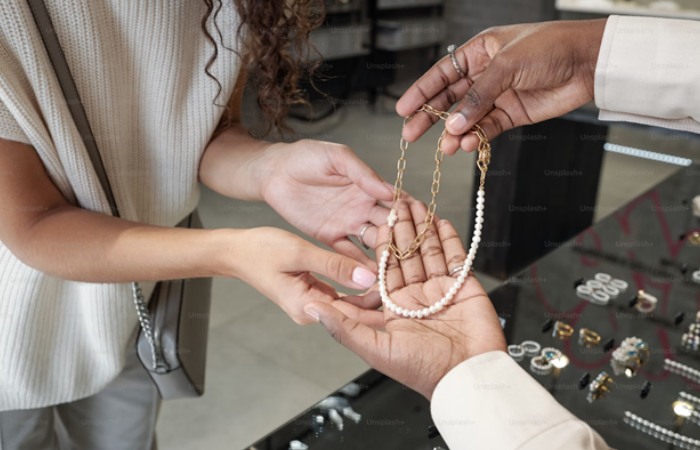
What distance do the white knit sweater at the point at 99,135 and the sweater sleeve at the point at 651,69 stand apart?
58 cm

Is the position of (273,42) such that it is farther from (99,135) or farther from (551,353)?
(551,353)

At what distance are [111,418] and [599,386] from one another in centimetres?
90

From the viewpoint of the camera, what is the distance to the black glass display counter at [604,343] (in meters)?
1.16

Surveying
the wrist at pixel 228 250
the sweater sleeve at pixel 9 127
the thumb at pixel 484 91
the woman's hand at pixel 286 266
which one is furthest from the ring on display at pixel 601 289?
the sweater sleeve at pixel 9 127

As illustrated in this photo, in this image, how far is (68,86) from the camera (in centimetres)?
91

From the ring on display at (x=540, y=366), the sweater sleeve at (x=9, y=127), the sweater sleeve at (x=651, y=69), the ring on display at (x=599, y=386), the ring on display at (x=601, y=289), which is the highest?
the sweater sleeve at (x=651, y=69)

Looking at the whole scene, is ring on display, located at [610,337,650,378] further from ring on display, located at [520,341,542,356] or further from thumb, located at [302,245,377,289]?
thumb, located at [302,245,377,289]

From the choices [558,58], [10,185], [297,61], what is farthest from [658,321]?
[10,185]

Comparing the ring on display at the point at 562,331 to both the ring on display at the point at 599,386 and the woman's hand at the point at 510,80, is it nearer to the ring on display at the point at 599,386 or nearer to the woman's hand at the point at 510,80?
the ring on display at the point at 599,386

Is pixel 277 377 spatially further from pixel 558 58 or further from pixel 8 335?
pixel 558 58

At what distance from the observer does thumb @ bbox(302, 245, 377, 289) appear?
897mm

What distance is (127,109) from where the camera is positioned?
1.02m

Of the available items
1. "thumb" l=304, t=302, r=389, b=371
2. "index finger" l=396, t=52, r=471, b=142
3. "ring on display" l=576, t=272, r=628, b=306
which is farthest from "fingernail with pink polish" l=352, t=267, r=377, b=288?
"ring on display" l=576, t=272, r=628, b=306

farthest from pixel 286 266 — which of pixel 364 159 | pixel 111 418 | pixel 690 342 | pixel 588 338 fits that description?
pixel 364 159
